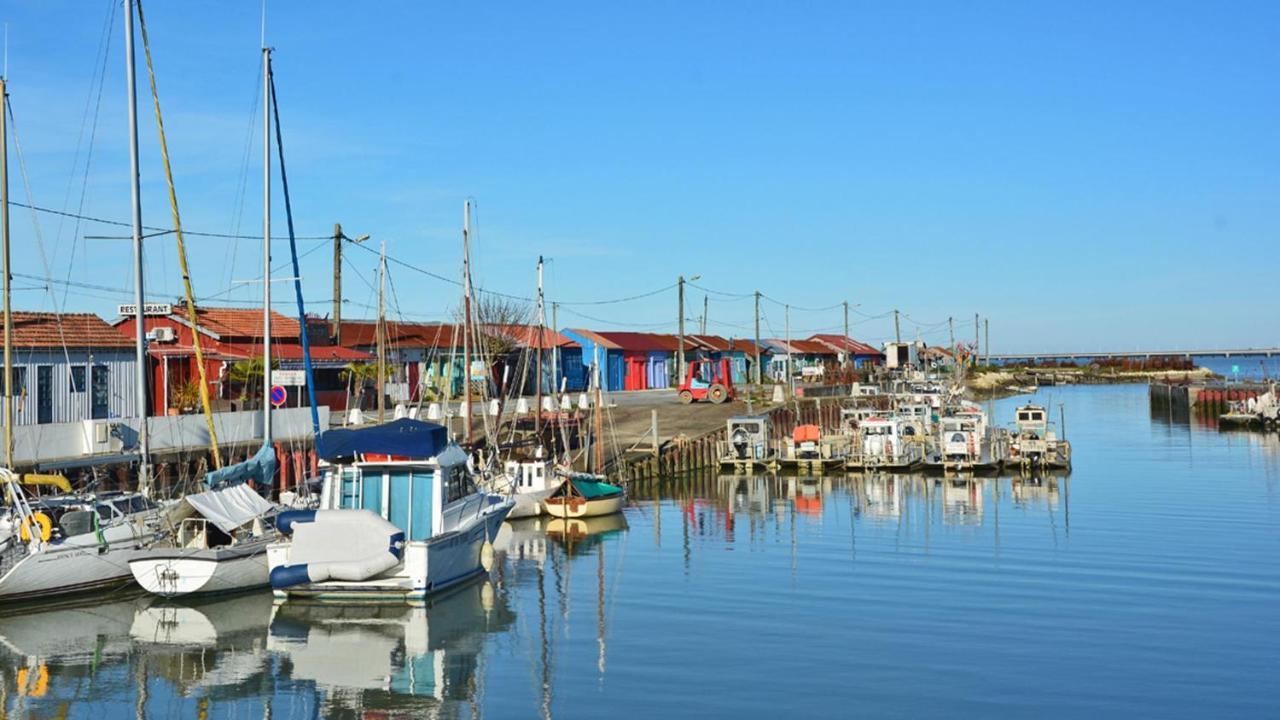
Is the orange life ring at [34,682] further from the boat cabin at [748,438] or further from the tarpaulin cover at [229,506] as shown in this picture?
the boat cabin at [748,438]

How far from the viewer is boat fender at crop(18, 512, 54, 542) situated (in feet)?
82.8

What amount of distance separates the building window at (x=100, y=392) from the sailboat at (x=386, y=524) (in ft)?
53.6

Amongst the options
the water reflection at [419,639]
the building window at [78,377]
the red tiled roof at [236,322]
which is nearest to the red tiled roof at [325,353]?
the red tiled roof at [236,322]

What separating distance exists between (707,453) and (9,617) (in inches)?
1481

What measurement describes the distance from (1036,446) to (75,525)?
40.6 m

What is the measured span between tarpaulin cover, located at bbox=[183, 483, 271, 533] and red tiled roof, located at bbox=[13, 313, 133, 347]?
1172 centimetres

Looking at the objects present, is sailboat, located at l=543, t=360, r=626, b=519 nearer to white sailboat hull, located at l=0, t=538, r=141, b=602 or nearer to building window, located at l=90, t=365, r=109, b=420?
building window, located at l=90, t=365, r=109, b=420

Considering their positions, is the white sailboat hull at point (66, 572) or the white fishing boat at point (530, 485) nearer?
the white sailboat hull at point (66, 572)

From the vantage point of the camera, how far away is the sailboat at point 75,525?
25.1 meters

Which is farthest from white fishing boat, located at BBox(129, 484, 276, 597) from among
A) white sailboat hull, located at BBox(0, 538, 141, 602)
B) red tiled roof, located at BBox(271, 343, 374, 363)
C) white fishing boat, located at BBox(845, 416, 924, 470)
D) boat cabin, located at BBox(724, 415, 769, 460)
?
Result: white fishing boat, located at BBox(845, 416, 924, 470)

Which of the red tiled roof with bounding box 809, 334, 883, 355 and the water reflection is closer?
the water reflection

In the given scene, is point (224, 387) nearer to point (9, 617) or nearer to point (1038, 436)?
point (9, 617)

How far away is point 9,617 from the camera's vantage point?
24.9 m

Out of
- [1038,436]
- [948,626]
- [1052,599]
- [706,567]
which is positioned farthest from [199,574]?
[1038,436]
